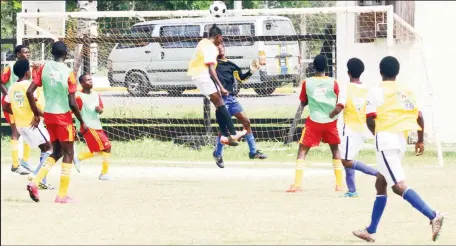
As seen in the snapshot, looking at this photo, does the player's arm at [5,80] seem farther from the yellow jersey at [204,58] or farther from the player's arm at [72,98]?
the player's arm at [72,98]

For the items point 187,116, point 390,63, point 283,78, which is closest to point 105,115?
point 187,116

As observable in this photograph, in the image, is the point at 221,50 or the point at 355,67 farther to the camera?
the point at 221,50

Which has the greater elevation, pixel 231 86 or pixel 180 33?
pixel 180 33

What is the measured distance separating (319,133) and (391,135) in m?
3.88

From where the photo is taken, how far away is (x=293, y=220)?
11.0 metres

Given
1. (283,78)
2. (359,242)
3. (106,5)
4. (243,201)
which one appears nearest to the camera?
(359,242)

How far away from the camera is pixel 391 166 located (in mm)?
9539

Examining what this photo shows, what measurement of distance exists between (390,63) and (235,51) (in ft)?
38.6

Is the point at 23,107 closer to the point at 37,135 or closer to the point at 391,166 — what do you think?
the point at 37,135

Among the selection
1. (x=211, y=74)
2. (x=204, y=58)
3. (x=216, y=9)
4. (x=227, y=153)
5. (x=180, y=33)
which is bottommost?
(x=227, y=153)

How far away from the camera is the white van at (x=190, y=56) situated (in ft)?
68.9

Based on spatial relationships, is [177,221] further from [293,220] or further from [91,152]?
[91,152]

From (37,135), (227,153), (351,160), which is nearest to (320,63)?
(351,160)

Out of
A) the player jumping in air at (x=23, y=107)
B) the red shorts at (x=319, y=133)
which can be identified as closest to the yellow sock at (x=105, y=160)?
the player jumping in air at (x=23, y=107)
